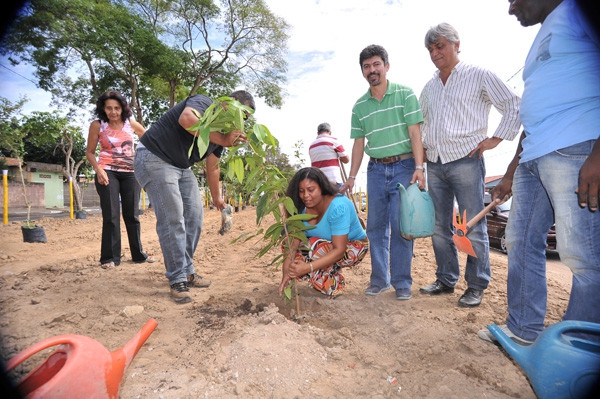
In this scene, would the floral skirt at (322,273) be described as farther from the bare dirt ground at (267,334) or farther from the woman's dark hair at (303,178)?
the woman's dark hair at (303,178)

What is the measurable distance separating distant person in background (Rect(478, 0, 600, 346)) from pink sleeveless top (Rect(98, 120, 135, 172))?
3379 millimetres

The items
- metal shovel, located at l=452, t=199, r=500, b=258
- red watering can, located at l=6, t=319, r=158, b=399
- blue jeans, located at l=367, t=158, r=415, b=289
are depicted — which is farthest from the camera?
blue jeans, located at l=367, t=158, r=415, b=289

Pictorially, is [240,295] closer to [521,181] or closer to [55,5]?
[521,181]

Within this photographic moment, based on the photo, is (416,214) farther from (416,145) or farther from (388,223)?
(416,145)

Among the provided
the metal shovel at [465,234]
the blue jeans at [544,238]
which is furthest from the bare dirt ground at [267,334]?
the metal shovel at [465,234]

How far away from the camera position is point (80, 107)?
1338 cm

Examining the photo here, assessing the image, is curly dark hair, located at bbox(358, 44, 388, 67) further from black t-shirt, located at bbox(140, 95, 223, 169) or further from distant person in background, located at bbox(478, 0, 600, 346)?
black t-shirt, located at bbox(140, 95, 223, 169)

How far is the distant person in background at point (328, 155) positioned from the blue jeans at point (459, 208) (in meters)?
1.73

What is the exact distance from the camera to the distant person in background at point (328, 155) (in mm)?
4195

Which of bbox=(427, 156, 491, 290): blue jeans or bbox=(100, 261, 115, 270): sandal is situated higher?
bbox=(427, 156, 491, 290): blue jeans

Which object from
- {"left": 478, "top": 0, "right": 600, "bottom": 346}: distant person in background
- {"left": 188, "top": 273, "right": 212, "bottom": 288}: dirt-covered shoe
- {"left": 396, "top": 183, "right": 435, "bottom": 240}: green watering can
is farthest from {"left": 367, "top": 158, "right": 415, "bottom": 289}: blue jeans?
{"left": 188, "top": 273, "right": 212, "bottom": 288}: dirt-covered shoe

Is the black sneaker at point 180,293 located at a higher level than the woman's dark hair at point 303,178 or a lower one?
lower

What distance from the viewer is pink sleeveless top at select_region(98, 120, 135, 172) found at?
323 cm

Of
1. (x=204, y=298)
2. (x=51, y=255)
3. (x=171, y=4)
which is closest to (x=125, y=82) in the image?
(x=171, y=4)
